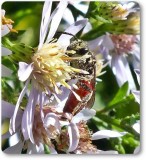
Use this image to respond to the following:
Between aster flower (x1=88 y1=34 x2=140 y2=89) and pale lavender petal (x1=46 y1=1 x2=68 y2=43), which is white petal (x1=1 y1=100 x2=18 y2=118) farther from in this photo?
aster flower (x1=88 y1=34 x2=140 y2=89)

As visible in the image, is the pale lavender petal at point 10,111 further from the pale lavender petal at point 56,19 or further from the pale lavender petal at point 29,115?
the pale lavender petal at point 56,19

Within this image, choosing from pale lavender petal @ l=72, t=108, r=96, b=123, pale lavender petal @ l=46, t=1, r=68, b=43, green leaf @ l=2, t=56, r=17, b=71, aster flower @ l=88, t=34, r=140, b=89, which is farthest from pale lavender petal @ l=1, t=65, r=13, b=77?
aster flower @ l=88, t=34, r=140, b=89

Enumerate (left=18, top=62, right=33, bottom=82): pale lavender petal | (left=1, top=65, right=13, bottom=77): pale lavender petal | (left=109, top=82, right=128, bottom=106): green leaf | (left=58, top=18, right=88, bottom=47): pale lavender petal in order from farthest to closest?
1. (left=109, top=82, right=128, bottom=106): green leaf
2. (left=58, top=18, right=88, bottom=47): pale lavender petal
3. (left=1, top=65, right=13, bottom=77): pale lavender petal
4. (left=18, top=62, right=33, bottom=82): pale lavender petal

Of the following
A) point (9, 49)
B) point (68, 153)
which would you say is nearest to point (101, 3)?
point (9, 49)

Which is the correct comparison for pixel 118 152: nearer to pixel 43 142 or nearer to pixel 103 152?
pixel 103 152

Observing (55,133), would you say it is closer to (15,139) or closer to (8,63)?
(15,139)
